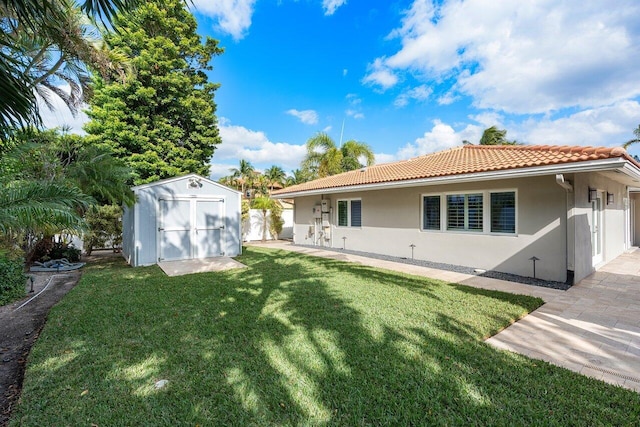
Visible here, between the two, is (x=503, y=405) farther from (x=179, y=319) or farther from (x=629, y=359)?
(x=179, y=319)

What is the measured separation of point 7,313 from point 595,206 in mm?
15238

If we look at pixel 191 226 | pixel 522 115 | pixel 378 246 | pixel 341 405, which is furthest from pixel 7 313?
pixel 522 115

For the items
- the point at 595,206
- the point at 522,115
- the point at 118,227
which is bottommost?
the point at 118,227

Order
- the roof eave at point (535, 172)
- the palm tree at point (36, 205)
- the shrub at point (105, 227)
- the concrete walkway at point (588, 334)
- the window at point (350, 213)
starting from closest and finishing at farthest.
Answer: the concrete walkway at point (588, 334)
the palm tree at point (36, 205)
the roof eave at point (535, 172)
the shrub at point (105, 227)
the window at point (350, 213)

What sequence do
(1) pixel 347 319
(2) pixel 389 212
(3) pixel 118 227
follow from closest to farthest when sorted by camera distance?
(1) pixel 347 319 < (2) pixel 389 212 < (3) pixel 118 227

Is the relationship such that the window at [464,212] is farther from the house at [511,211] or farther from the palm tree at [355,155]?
the palm tree at [355,155]

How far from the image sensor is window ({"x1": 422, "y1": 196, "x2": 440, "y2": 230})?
1059cm

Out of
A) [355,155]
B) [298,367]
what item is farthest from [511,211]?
[355,155]

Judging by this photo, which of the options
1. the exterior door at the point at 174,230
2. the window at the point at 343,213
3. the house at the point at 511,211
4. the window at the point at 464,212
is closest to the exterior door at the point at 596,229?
the house at the point at 511,211

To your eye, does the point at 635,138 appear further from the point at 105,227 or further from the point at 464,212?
the point at 105,227

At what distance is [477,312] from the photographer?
5.39 meters

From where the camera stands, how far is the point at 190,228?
37.6ft

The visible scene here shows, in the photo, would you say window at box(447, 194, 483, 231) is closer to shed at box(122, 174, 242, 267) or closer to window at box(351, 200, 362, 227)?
window at box(351, 200, 362, 227)

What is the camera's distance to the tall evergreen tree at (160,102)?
1780 centimetres
